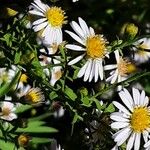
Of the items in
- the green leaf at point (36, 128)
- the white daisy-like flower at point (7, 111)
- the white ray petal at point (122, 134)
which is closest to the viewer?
the white ray petal at point (122, 134)

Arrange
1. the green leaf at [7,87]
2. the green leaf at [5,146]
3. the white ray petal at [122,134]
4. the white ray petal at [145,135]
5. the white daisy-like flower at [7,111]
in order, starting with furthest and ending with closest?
the white daisy-like flower at [7,111] → the green leaf at [5,146] → the green leaf at [7,87] → the white ray petal at [145,135] → the white ray petal at [122,134]

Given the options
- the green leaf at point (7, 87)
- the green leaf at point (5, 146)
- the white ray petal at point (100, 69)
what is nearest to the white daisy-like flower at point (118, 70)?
the white ray petal at point (100, 69)

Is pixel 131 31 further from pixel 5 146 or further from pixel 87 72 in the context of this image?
pixel 5 146

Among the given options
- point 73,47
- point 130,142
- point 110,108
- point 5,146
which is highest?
point 73,47

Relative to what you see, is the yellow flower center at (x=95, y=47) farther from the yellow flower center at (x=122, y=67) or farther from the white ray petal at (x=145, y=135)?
the white ray petal at (x=145, y=135)

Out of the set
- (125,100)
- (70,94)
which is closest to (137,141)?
(125,100)

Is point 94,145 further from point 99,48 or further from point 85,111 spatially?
point 99,48
